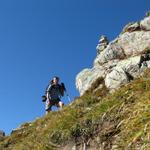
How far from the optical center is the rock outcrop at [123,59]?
2886 cm

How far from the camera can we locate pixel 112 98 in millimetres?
11586

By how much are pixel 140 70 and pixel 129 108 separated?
19.9 meters

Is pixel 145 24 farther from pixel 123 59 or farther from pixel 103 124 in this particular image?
pixel 103 124

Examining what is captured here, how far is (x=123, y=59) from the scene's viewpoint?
3656 centimetres

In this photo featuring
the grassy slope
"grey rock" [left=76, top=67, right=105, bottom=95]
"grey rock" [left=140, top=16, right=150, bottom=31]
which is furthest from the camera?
"grey rock" [left=140, top=16, right=150, bottom=31]

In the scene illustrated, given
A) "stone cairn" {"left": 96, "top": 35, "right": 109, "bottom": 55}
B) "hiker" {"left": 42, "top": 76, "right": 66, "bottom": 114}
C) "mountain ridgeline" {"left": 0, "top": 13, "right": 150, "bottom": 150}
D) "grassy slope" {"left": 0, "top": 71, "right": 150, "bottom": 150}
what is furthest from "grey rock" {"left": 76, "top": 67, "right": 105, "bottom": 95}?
"grassy slope" {"left": 0, "top": 71, "right": 150, "bottom": 150}

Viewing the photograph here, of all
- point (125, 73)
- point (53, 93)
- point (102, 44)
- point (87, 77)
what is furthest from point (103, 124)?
point (102, 44)

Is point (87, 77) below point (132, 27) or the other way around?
below

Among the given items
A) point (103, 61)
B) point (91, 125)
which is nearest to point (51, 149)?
point (91, 125)

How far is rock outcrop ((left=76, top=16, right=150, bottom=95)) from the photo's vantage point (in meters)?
28.9

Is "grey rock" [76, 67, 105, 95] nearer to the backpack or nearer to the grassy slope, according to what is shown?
the backpack

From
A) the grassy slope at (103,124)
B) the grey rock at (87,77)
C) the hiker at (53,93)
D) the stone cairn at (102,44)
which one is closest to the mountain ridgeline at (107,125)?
the grassy slope at (103,124)

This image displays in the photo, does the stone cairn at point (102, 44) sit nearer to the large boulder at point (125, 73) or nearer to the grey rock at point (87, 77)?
the grey rock at point (87, 77)

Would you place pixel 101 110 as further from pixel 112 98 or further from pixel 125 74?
pixel 125 74
